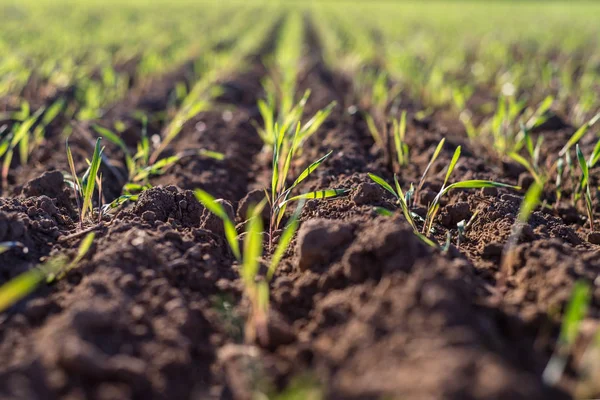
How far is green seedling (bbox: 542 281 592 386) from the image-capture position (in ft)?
3.71

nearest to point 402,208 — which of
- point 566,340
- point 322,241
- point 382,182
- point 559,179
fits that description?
point 382,182

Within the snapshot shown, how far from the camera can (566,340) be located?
1211 millimetres

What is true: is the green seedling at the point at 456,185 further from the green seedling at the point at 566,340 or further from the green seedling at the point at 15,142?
the green seedling at the point at 15,142

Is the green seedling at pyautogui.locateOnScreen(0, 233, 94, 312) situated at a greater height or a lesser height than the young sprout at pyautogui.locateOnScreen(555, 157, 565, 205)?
greater

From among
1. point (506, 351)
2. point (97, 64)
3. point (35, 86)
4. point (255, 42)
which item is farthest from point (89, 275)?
point (255, 42)

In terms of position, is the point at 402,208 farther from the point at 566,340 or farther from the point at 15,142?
the point at 15,142

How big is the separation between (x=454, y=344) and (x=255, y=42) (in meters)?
7.73

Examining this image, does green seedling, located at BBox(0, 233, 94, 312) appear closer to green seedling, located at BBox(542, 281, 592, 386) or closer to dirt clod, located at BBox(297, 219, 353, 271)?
dirt clod, located at BBox(297, 219, 353, 271)

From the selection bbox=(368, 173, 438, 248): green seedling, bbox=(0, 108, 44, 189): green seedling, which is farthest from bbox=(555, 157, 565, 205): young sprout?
bbox=(0, 108, 44, 189): green seedling

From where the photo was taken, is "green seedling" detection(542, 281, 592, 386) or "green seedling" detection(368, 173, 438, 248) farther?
"green seedling" detection(368, 173, 438, 248)

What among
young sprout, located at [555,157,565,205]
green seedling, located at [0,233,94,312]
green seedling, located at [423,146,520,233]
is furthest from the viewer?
young sprout, located at [555,157,565,205]

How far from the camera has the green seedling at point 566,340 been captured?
1.13 meters

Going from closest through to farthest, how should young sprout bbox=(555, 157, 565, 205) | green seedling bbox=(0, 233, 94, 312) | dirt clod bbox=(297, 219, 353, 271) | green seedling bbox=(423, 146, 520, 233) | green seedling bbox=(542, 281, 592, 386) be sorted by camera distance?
green seedling bbox=(542, 281, 592, 386) < green seedling bbox=(0, 233, 94, 312) < dirt clod bbox=(297, 219, 353, 271) < green seedling bbox=(423, 146, 520, 233) < young sprout bbox=(555, 157, 565, 205)

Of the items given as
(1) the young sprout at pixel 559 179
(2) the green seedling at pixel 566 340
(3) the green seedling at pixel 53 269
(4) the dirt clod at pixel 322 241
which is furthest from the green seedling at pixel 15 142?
(1) the young sprout at pixel 559 179
